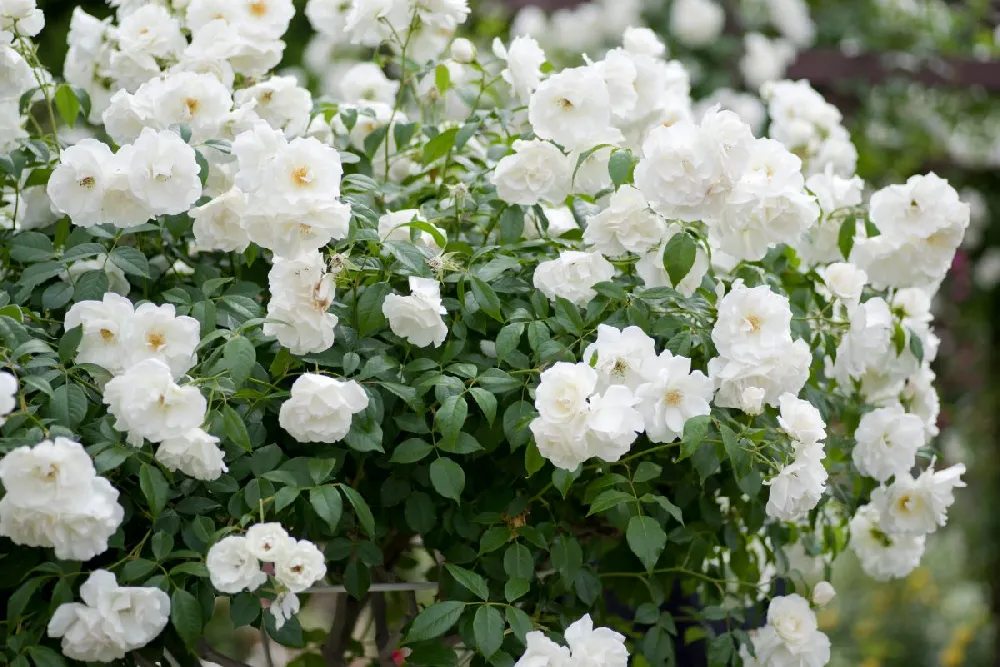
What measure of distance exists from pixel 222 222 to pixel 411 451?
34cm

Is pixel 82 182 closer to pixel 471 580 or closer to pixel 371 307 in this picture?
pixel 371 307

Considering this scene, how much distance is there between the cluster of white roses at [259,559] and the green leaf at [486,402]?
0.22m

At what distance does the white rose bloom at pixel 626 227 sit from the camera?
1.28 m

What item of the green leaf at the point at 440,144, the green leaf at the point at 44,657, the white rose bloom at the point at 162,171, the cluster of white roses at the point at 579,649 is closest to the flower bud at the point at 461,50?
the green leaf at the point at 440,144

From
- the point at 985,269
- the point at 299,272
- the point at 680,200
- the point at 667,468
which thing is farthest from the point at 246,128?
the point at 985,269

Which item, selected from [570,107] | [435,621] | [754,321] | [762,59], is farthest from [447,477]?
[762,59]

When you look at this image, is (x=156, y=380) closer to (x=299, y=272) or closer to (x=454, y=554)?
(x=299, y=272)

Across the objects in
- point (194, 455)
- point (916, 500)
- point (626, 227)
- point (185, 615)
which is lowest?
point (916, 500)

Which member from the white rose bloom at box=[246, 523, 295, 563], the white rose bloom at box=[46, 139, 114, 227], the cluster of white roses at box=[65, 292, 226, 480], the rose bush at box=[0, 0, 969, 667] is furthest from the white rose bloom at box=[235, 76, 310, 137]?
the white rose bloom at box=[246, 523, 295, 563]

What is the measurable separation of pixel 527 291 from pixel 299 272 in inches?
11.6

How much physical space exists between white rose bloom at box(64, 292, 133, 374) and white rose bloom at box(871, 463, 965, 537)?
952 millimetres

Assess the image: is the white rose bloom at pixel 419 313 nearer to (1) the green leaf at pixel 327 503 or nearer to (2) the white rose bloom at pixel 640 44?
(1) the green leaf at pixel 327 503

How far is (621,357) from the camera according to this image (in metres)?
1.19

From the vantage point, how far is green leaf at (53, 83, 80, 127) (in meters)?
1.45
